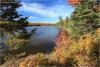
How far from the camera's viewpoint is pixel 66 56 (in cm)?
→ 1335

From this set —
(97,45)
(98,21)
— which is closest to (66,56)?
(97,45)

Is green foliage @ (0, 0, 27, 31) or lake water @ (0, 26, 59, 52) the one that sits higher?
green foliage @ (0, 0, 27, 31)

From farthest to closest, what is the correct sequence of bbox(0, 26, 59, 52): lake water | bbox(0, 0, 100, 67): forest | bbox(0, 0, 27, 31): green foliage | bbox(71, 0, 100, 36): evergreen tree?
bbox(0, 26, 59, 52): lake water
bbox(71, 0, 100, 36): evergreen tree
bbox(0, 0, 27, 31): green foliage
bbox(0, 0, 100, 67): forest

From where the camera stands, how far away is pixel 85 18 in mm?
23000

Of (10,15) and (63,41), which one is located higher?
(10,15)

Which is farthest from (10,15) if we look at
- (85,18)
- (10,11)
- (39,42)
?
(39,42)

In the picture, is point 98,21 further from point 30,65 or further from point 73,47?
point 30,65

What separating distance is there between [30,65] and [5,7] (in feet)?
34.5

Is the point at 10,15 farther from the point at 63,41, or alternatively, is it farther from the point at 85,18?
the point at 85,18

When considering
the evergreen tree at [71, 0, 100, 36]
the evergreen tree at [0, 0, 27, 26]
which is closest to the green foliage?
the evergreen tree at [0, 0, 27, 26]

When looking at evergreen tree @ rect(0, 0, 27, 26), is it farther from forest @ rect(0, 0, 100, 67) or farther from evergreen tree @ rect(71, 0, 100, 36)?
evergreen tree @ rect(71, 0, 100, 36)

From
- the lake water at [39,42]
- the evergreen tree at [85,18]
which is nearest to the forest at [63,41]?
the evergreen tree at [85,18]

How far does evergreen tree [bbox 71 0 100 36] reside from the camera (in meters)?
22.5

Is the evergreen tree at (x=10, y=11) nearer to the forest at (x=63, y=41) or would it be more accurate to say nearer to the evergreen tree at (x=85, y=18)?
the forest at (x=63, y=41)
